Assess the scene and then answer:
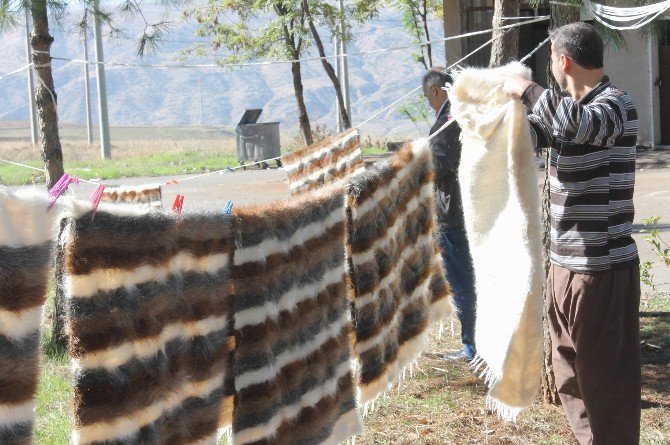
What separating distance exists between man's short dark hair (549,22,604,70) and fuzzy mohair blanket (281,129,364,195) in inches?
81.5

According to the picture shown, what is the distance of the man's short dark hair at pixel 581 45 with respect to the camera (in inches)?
134

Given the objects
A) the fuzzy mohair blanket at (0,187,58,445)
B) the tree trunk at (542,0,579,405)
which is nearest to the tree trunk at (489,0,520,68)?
the tree trunk at (542,0,579,405)

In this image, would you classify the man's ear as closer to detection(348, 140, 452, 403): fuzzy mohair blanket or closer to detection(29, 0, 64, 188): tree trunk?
detection(348, 140, 452, 403): fuzzy mohair blanket

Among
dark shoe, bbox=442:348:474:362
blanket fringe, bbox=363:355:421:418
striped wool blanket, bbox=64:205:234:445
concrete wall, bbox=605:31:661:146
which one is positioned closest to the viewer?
striped wool blanket, bbox=64:205:234:445

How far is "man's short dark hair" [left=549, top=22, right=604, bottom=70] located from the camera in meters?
3.41

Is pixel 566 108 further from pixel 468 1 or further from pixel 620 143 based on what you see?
pixel 468 1

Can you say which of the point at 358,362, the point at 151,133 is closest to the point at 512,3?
the point at 358,362

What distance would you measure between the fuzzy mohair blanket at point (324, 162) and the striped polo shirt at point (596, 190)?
197 cm

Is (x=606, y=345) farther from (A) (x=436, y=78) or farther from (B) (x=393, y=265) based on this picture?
(A) (x=436, y=78)

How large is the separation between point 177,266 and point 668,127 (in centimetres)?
1742

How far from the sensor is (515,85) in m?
3.48

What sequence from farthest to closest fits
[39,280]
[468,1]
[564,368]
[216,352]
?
[468,1]
[564,368]
[216,352]
[39,280]

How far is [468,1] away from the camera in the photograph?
1656 cm

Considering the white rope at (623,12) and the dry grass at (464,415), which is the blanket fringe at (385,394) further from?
the white rope at (623,12)
